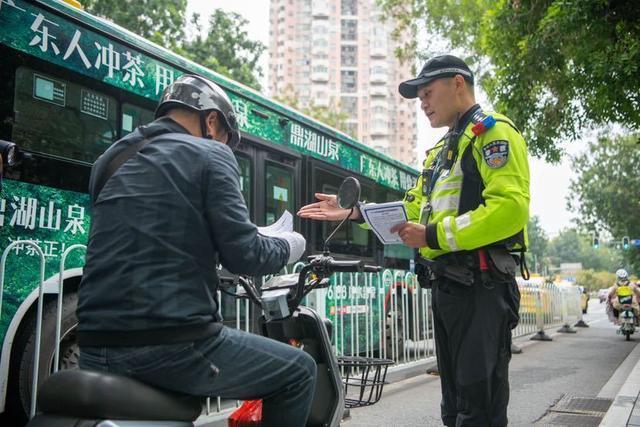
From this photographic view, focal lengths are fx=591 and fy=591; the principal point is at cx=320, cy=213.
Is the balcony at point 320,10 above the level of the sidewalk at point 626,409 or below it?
above

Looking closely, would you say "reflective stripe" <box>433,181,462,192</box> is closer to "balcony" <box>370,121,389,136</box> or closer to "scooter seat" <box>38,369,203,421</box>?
"scooter seat" <box>38,369,203,421</box>

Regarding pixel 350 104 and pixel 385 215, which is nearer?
pixel 385 215

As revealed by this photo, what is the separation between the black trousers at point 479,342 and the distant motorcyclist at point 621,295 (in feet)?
43.8

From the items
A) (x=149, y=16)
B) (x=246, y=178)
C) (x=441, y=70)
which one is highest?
(x=149, y=16)

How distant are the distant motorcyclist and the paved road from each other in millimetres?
3849

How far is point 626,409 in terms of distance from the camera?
4660mm

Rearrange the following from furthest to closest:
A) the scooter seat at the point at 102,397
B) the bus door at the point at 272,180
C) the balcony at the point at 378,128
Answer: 1. the balcony at the point at 378,128
2. the bus door at the point at 272,180
3. the scooter seat at the point at 102,397

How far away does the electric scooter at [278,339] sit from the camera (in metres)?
1.59

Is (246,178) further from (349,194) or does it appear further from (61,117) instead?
(349,194)

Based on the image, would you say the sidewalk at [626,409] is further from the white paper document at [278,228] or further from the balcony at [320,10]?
the balcony at [320,10]

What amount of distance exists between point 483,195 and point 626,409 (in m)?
3.44

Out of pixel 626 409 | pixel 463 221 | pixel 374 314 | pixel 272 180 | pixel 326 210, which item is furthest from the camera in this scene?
pixel 374 314

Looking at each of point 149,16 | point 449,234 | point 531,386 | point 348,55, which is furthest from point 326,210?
point 348,55

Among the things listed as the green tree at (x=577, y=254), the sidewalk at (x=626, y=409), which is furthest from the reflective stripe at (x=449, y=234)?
the green tree at (x=577, y=254)
